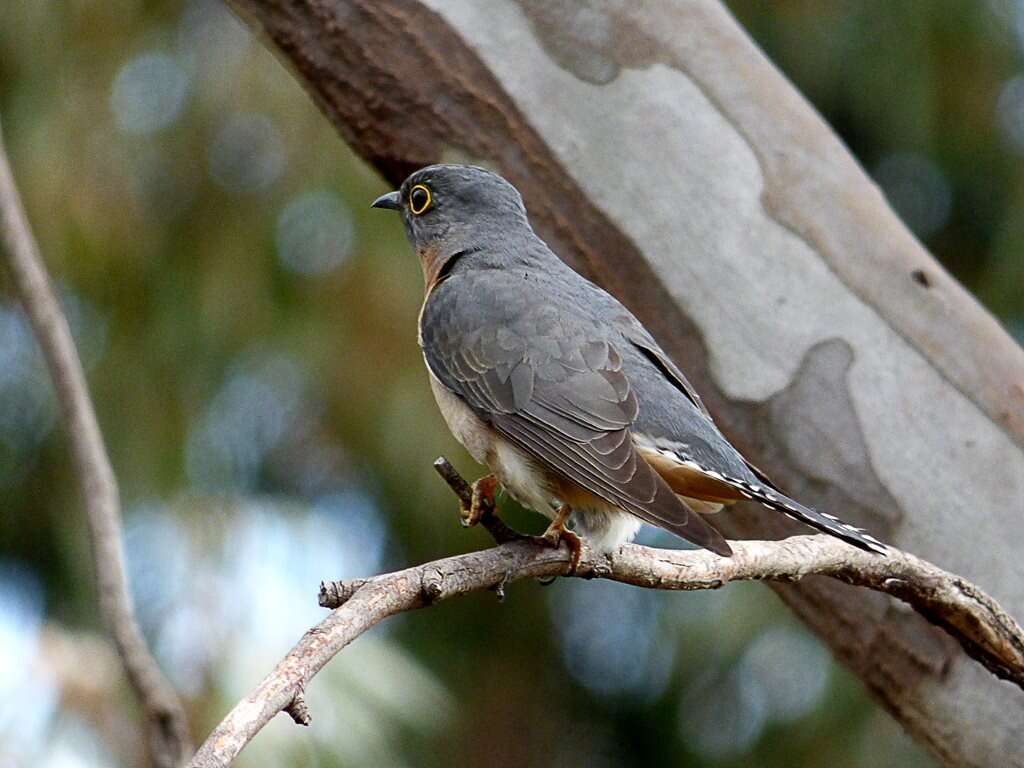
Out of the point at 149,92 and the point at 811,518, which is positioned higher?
the point at 149,92

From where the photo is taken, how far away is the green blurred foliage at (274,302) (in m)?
8.98

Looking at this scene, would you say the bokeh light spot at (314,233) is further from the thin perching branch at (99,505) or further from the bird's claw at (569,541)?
the bird's claw at (569,541)

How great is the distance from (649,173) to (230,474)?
6.25 metres

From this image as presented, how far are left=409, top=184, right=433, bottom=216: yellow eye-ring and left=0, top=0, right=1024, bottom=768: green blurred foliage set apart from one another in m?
3.87

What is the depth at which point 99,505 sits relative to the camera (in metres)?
3.26

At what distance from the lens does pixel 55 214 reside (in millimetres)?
8852

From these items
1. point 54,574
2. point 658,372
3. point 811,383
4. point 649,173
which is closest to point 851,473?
point 811,383

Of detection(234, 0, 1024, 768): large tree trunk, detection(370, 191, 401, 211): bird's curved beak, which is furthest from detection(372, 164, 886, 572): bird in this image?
detection(370, 191, 401, 211): bird's curved beak

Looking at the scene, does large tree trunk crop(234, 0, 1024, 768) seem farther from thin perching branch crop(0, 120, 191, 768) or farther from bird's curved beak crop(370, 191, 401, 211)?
thin perching branch crop(0, 120, 191, 768)

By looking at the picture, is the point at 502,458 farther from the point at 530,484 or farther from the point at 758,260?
the point at 758,260

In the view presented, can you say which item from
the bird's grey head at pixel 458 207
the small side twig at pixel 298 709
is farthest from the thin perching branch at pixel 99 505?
the bird's grey head at pixel 458 207

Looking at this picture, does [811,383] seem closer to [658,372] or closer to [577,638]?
[658,372]

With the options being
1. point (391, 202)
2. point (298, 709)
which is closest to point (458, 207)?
point (391, 202)

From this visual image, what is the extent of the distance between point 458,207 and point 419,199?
0.42 feet
